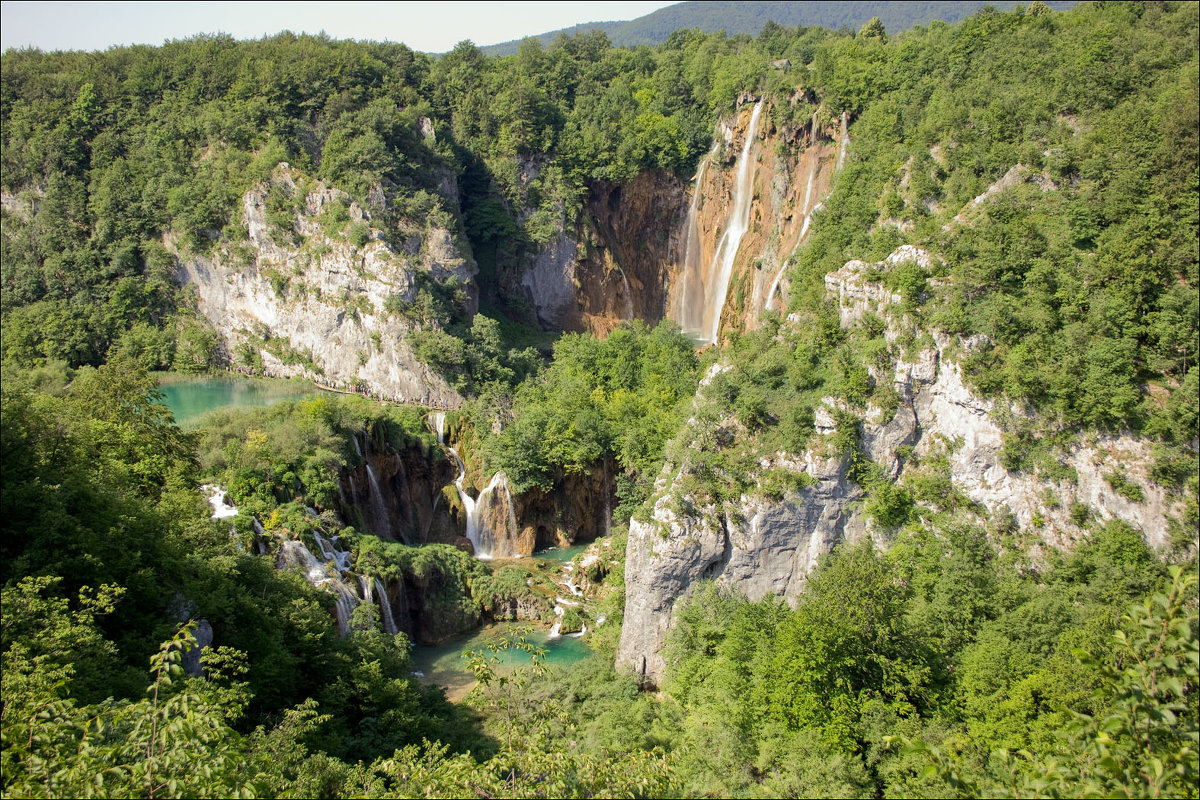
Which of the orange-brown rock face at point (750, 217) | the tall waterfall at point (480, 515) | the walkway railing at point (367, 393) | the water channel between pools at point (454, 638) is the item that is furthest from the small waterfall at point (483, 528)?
the orange-brown rock face at point (750, 217)

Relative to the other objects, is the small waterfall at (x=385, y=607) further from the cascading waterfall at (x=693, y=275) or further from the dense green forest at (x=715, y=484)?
the cascading waterfall at (x=693, y=275)

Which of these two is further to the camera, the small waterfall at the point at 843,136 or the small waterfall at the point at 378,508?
the small waterfall at the point at 843,136

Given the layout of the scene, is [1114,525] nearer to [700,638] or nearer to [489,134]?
[700,638]

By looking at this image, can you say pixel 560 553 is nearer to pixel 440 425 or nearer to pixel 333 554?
pixel 440 425

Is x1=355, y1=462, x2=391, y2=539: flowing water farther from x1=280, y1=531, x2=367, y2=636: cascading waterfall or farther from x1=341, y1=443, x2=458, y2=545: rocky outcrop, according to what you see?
x1=280, y1=531, x2=367, y2=636: cascading waterfall

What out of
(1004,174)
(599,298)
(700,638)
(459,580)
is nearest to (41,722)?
(700,638)
